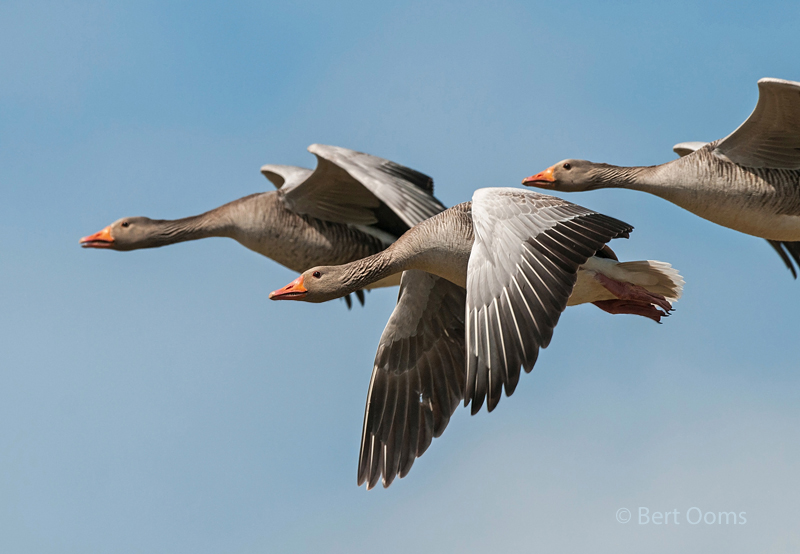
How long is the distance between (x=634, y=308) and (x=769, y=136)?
2.51 metres

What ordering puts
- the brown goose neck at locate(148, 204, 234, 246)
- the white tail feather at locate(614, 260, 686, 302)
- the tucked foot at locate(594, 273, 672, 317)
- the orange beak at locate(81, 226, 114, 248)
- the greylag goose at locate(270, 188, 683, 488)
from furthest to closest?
the orange beak at locate(81, 226, 114, 248) < the brown goose neck at locate(148, 204, 234, 246) < the white tail feather at locate(614, 260, 686, 302) < the tucked foot at locate(594, 273, 672, 317) < the greylag goose at locate(270, 188, 683, 488)

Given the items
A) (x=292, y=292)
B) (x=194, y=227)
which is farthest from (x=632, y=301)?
(x=194, y=227)

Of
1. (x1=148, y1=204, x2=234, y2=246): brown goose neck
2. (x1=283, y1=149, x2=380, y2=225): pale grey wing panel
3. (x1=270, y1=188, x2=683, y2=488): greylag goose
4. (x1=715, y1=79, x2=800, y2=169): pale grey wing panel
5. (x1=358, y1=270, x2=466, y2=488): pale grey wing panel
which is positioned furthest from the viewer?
(x1=148, y1=204, x2=234, y2=246): brown goose neck

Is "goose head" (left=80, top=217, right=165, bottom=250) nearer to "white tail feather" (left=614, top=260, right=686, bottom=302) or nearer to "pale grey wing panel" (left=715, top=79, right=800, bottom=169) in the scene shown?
"white tail feather" (left=614, top=260, right=686, bottom=302)

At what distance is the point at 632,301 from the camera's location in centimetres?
1056

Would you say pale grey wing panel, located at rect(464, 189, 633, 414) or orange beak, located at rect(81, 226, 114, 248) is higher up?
orange beak, located at rect(81, 226, 114, 248)

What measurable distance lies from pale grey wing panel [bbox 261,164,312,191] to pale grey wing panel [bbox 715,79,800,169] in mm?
5445

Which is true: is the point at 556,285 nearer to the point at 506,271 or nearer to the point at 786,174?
the point at 506,271

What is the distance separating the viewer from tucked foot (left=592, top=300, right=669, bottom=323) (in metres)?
10.6

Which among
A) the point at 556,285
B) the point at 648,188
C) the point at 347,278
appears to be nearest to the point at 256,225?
the point at 347,278

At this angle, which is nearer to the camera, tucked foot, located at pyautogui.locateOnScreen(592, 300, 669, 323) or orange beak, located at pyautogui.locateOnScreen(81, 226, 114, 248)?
tucked foot, located at pyautogui.locateOnScreen(592, 300, 669, 323)

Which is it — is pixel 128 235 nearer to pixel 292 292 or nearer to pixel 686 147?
pixel 292 292

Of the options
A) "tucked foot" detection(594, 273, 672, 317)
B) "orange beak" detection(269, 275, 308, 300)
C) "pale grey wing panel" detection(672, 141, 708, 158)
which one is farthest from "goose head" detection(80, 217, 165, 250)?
"tucked foot" detection(594, 273, 672, 317)

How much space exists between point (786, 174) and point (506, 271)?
173 inches
